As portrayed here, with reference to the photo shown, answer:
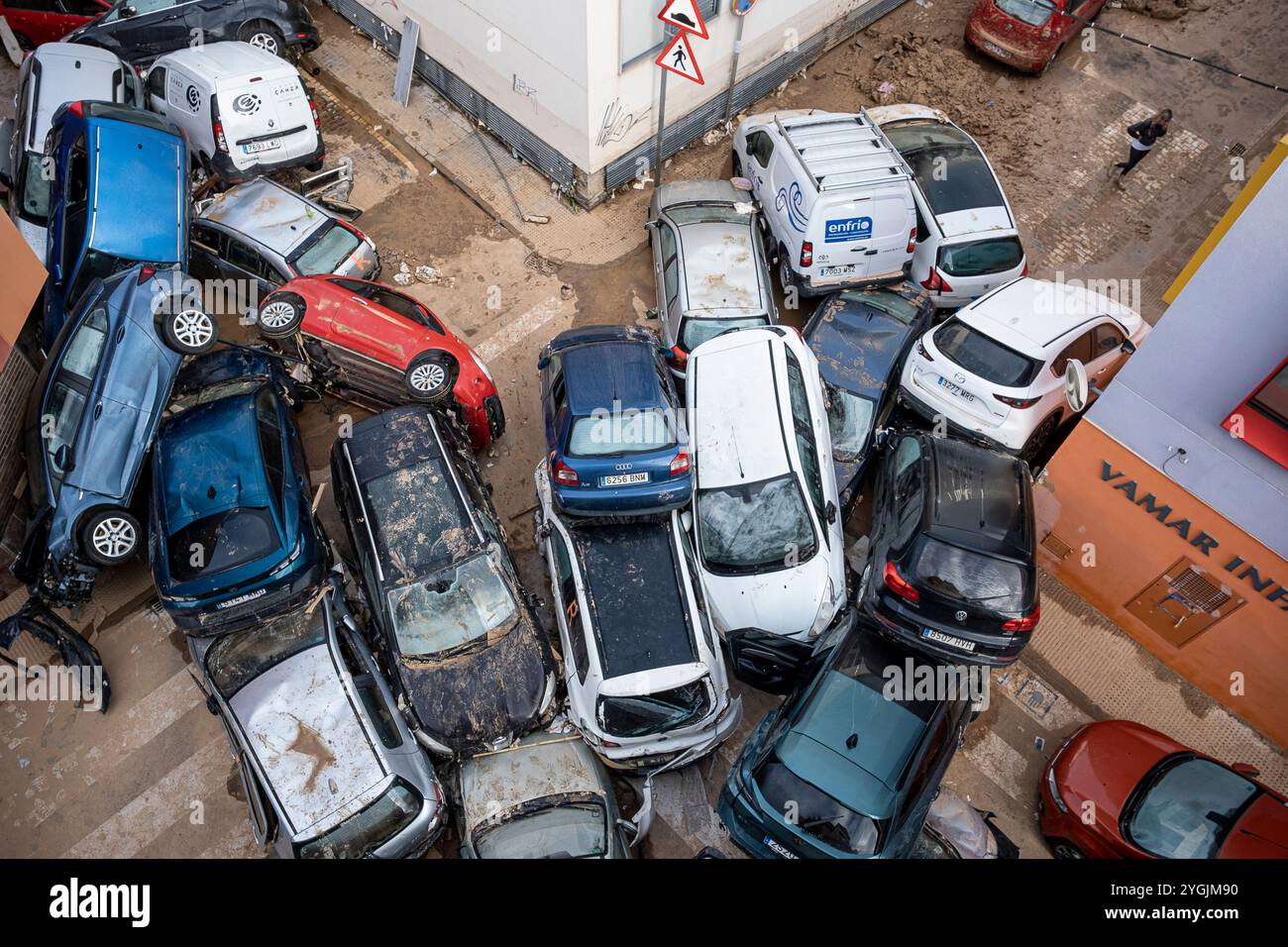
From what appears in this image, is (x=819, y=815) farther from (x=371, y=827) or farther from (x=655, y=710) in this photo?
(x=371, y=827)

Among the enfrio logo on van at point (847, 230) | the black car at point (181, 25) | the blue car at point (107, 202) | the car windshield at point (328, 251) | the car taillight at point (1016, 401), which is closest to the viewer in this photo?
the car taillight at point (1016, 401)

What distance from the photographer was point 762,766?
7262 mm

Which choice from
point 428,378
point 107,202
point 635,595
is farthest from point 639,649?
point 107,202

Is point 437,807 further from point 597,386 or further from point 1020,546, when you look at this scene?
point 1020,546

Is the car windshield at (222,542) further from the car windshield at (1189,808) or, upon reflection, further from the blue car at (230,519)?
the car windshield at (1189,808)

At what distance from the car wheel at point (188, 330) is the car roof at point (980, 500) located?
7959 mm

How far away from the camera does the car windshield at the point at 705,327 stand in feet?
33.1

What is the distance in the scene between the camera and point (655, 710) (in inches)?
298

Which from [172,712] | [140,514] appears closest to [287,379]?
[140,514]

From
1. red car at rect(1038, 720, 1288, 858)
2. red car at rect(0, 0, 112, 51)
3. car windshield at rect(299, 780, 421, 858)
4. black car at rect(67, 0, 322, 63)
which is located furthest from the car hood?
red car at rect(0, 0, 112, 51)

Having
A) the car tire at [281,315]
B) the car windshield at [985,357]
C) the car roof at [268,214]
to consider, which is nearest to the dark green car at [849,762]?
the car windshield at [985,357]

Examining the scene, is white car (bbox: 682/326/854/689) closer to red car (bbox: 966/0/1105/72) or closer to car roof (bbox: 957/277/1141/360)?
car roof (bbox: 957/277/1141/360)

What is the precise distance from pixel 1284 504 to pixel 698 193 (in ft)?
23.9

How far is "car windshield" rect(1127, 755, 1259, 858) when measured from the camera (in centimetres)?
738
